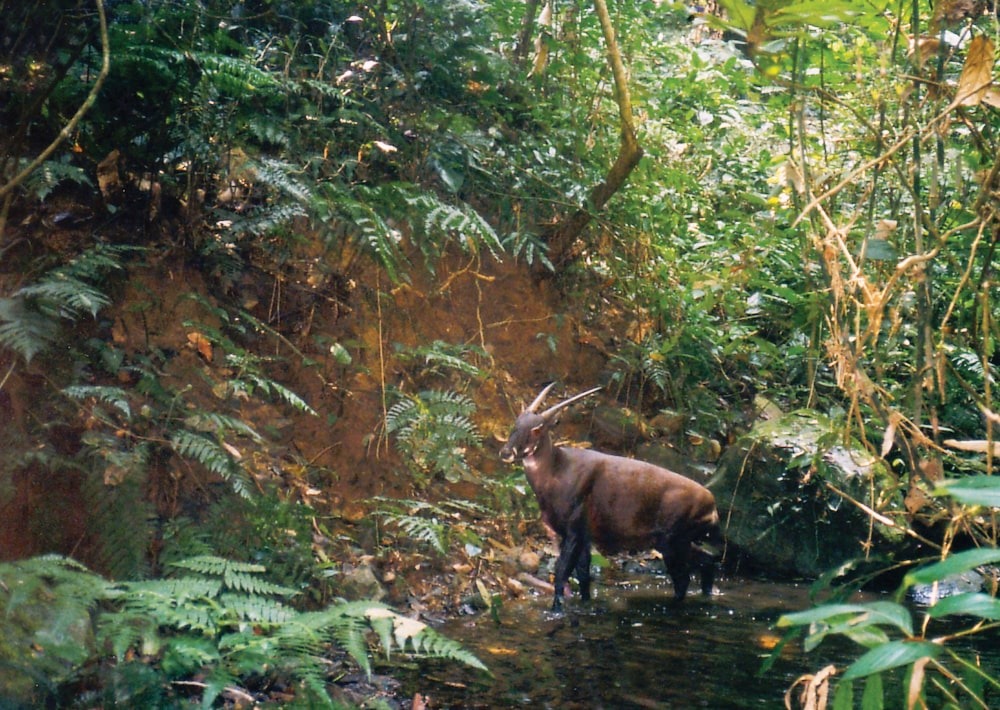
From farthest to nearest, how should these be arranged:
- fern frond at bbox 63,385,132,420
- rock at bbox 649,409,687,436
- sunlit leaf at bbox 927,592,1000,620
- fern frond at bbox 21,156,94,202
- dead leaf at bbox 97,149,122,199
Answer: rock at bbox 649,409,687,436 → dead leaf at bbox 97,149,122,199 → fern frond at bbox 21,156,94,202 → fern frond at bbox 63,385,132,420 → sunlit leaf at bbox 927,592,1000,620

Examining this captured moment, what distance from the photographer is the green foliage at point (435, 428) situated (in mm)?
5570

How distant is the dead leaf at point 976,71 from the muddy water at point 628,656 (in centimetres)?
240

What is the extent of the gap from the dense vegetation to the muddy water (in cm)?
48

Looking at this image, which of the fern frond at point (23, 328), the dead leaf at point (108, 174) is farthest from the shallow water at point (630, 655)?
the dead leaf at point (108, 174)


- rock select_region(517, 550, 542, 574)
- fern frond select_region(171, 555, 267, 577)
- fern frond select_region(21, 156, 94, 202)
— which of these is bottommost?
rock select_region(517, 550, 542, 574)

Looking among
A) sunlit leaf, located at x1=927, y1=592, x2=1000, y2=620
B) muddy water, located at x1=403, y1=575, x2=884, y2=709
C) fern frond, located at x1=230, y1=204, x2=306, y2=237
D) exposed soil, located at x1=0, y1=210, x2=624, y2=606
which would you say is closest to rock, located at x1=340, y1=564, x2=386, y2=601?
exposed soil, located at x1=0, y1=210, x2=624, y2=606

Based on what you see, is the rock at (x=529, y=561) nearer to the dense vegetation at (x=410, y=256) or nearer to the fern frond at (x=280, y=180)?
the dense vegetation at (x=410, y=256)

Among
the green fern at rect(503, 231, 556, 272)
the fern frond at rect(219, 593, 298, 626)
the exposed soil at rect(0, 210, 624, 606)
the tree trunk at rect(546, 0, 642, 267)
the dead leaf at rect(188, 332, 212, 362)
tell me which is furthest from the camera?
the green fern at rect(503, 231, 556, 272)

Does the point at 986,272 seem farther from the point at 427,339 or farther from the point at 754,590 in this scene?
Answer: the point at 427,339

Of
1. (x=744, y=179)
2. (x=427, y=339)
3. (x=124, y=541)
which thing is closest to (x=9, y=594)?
(x=124, y=541)

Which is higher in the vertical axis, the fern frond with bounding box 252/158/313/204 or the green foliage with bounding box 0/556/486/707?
the fern frond with bounding box 252/158/313/204

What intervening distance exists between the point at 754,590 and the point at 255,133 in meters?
4.35

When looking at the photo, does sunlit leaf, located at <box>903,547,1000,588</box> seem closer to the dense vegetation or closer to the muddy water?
the dense vegetation

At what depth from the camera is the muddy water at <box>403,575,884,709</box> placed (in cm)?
390
